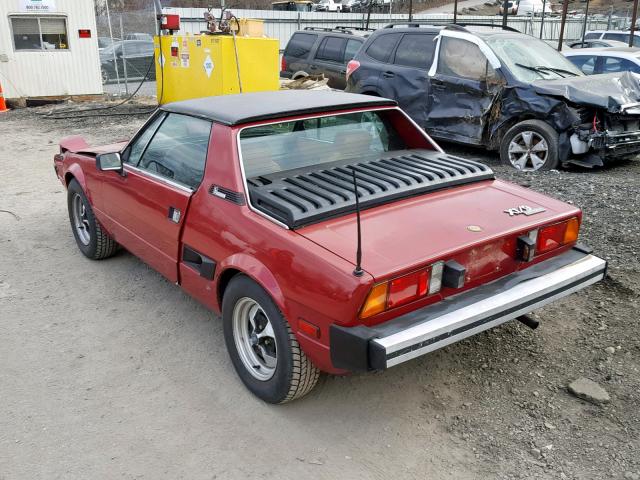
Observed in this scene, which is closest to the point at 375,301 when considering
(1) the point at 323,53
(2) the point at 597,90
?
(2) the point at 597,90

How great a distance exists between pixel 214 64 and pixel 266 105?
886 cm

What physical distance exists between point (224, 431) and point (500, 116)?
19.5 ft

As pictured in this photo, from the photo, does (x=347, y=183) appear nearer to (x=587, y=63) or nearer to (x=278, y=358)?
(x=278, y=358)

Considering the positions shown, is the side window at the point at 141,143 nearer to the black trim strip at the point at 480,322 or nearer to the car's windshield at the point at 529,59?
the black trim strip at the point at 480,322

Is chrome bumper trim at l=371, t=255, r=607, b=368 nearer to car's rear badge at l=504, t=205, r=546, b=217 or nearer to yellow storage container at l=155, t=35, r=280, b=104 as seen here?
car's rear badge at l=504, t=205, r=546, b=217

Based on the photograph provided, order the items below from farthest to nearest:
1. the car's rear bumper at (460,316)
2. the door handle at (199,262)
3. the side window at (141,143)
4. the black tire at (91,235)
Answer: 1. the black tire at (91,235)
2. the side window at (141,143)
3. the door handle at (199,262)
4. the car's rear bumper at (460,316)

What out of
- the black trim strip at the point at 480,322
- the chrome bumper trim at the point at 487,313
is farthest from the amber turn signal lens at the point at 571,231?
the black trim strip at the point at 480,322

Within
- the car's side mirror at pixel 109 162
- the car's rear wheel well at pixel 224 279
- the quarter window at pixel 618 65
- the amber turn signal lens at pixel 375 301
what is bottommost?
the car's rear wheel well at pixel 224 279

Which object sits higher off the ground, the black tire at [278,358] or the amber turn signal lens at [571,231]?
the amber turn signal lens at [571,231]

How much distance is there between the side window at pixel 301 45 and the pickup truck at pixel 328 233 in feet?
36.0

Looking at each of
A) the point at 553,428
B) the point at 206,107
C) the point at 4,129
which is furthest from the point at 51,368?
the point at 4,129

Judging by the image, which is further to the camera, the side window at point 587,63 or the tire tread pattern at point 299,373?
the side window at point 587,63

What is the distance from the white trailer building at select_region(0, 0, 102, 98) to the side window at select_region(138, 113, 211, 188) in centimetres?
1262

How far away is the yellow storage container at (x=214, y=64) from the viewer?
468 inches
